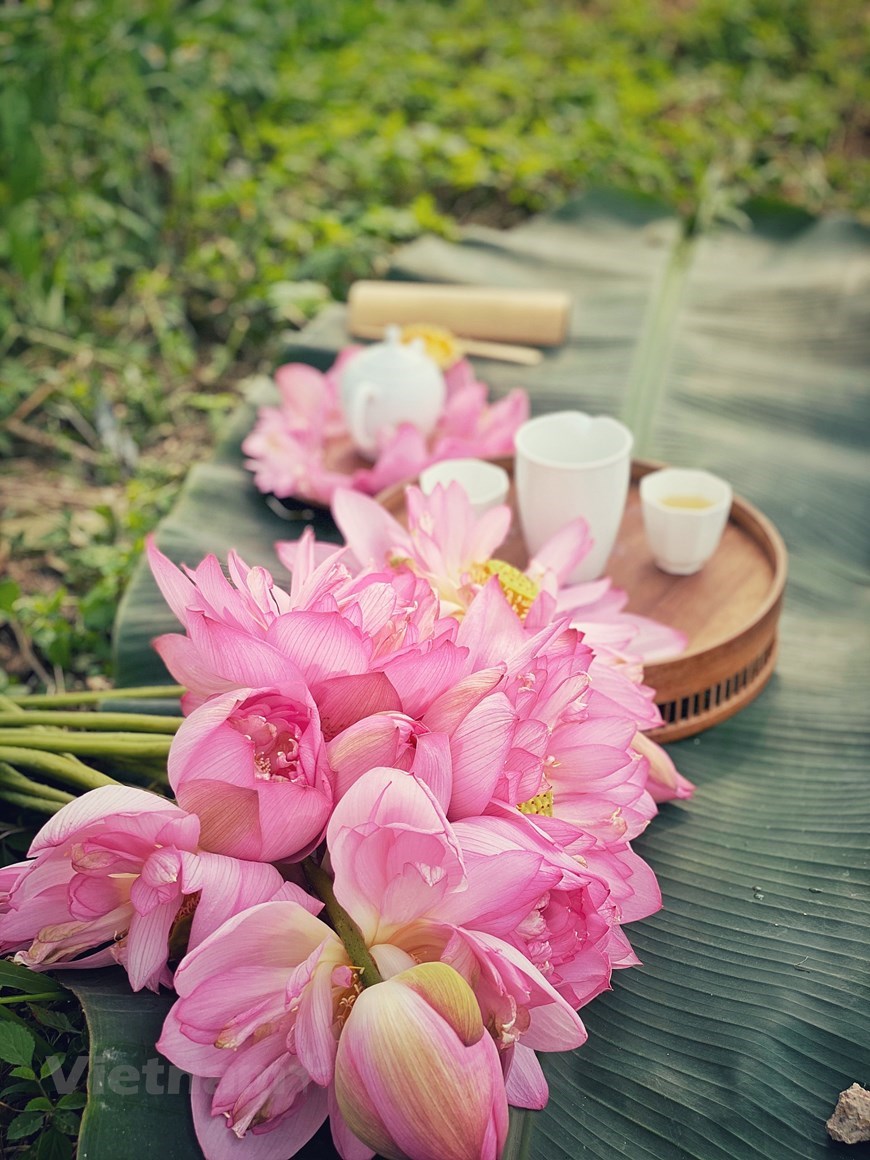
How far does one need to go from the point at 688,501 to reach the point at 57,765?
80 cm

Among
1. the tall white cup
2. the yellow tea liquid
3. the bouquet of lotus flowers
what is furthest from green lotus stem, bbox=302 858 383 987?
the yellow tea liquid

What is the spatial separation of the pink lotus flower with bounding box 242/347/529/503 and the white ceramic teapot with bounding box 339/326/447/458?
0.10ft

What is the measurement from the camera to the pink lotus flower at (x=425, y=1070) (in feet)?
2.00

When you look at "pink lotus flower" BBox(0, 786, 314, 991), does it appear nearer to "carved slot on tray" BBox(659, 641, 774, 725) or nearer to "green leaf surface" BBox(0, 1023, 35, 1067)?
"green leaf surface" BBox(0, 1023, 35, 1067)

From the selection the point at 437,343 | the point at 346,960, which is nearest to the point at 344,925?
the point at 346,960

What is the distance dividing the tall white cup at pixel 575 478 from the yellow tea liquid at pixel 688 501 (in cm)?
8

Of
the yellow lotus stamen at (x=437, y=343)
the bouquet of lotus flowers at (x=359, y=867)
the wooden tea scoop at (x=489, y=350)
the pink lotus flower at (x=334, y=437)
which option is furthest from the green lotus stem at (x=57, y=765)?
the wooden tea scoop at (x=489, y=350)

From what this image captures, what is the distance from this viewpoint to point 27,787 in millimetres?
970

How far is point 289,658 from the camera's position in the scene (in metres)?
0.75

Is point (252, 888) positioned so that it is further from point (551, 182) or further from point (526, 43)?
point (526, 43)

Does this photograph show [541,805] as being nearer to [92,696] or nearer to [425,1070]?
[425,1070]

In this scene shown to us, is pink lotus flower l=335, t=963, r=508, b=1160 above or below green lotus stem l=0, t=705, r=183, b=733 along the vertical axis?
above

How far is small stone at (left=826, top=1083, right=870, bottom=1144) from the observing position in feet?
2.56

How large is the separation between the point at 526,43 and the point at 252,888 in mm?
3606
